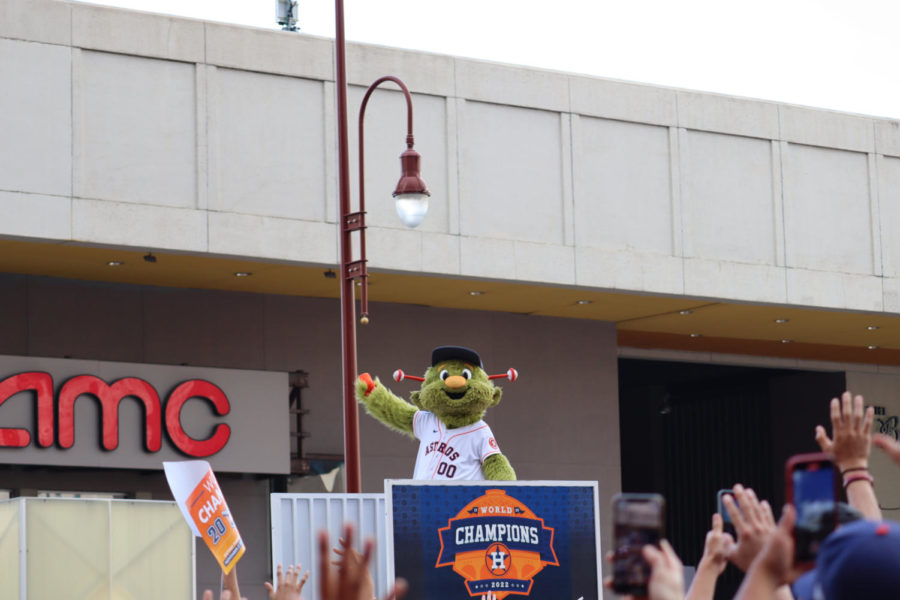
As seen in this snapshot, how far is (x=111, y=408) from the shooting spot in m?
19.4

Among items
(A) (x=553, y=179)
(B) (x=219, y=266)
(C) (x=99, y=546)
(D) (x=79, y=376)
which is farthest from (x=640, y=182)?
(C) (x=99, y=546)

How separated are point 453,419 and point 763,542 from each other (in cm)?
1153

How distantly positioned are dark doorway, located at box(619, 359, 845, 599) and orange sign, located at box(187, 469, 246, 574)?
809 inches

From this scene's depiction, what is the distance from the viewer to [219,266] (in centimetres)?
1953

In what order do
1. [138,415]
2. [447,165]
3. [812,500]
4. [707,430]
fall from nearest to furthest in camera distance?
[812,500], [138,415], [447,165], [707,430]

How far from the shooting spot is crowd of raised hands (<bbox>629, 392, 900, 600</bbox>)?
9.30 feet

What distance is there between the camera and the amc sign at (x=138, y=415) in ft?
61.8

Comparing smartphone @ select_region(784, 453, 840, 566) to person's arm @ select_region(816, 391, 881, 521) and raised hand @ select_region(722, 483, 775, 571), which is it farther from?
person's arm @ select_region(816, 391, 881, 521)

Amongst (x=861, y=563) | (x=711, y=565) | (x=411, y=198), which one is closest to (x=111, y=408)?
(x=411, y=198)

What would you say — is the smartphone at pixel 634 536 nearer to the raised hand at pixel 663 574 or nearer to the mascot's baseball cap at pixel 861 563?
the raised hand at pixel 663 574

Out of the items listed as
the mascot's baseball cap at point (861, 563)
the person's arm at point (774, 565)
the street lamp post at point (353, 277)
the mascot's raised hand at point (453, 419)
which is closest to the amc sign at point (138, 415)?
the street lamp post at point (353, 277)

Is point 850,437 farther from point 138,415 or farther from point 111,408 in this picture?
point 138,415

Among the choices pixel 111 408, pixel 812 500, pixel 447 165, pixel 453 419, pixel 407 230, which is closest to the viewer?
pixel 812 500

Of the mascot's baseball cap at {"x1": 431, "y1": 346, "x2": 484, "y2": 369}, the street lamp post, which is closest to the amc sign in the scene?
the street lamp post
